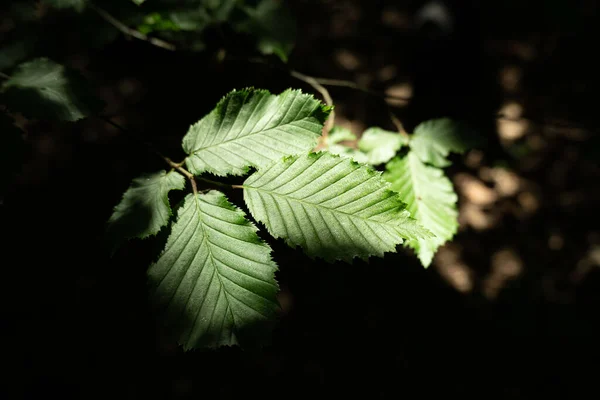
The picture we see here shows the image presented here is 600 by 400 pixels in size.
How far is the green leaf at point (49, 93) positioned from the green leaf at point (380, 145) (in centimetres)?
85

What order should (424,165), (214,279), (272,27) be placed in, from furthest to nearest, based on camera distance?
1. (272,27)
2. (424,165)
3. (214,279)

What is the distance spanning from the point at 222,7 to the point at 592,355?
353cm

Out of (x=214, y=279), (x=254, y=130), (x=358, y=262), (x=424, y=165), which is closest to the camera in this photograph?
(x=214, y=279)

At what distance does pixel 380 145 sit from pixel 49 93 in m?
1.02

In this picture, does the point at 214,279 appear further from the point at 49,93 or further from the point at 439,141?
the point at 439,141

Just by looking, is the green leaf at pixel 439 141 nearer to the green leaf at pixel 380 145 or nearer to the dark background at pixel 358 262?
the green leaf at pixel 380 145

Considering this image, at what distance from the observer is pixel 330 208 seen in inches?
34.5

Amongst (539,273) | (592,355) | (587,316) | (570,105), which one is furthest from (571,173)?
(592,355)

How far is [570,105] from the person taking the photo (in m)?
3.70

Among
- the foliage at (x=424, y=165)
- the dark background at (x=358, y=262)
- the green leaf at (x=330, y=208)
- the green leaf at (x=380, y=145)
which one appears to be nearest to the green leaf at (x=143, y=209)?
the green leaf at (x=330, y=208)

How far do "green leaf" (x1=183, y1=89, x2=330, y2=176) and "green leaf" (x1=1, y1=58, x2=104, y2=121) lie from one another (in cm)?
32

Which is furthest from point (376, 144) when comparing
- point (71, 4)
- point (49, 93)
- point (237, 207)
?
point (71, 4)

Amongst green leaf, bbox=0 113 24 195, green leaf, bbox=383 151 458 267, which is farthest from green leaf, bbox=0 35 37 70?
green leaf, bbox=383 151 458 267

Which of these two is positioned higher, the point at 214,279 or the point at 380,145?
the point at 380,145
